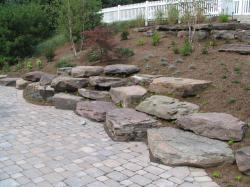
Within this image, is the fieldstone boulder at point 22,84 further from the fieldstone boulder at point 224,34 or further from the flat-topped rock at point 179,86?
the fieldstone boulder at point 224,34

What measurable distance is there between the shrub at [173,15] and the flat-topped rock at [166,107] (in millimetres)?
5269

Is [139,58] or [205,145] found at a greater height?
[139,58]

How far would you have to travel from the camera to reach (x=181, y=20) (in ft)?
33.7

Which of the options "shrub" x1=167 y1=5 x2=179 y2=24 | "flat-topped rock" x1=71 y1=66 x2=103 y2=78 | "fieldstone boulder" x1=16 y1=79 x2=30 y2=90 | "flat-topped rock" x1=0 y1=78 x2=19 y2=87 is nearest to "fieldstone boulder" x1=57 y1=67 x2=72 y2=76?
"flat-topped rock" x1=71 y1=66 x2=103 y2=78

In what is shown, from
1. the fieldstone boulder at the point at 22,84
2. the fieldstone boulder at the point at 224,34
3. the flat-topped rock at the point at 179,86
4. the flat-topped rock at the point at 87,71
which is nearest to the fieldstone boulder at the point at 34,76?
the fieldstone boulder at the point at 22,84

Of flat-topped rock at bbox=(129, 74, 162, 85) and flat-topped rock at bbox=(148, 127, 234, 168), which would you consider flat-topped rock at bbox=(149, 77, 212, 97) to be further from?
flat-topped rock at bbox=(148, 127, 234, 168)

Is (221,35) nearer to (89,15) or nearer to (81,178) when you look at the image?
(89,15)

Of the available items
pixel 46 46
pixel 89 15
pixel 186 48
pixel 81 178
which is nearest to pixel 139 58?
pixel 186 48

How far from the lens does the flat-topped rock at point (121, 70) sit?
7.62m

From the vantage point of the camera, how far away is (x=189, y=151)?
4207 mm

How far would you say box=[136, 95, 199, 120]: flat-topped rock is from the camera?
5.41 metres

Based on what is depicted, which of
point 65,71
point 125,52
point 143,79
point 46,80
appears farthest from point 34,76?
point 143,79

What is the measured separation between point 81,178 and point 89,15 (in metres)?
8.23

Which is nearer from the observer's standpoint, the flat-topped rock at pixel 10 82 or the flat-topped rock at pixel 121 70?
the flat-topped rock at pixel 121 70
